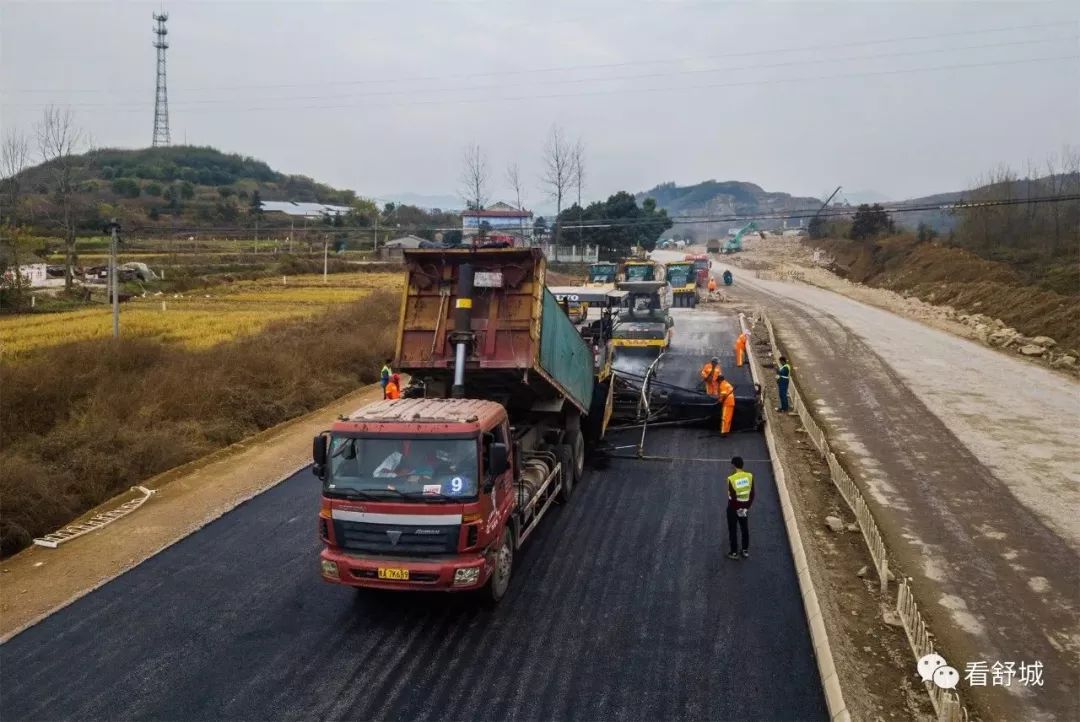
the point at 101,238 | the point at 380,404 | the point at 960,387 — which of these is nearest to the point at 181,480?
the point at 380,404

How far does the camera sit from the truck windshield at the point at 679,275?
139ft

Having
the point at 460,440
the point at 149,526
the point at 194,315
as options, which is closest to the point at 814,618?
the point at 460,440

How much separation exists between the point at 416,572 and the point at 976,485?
11.0m

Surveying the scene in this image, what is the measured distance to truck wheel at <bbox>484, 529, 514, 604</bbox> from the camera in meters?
8.63

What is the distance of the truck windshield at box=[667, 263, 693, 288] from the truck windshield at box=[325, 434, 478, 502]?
35231 millimetres

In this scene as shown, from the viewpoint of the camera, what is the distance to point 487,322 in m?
11.2

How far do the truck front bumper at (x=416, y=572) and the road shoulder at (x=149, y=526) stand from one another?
384cm

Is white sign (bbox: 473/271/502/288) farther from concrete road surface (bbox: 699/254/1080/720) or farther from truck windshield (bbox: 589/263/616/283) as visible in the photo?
truck windshield (bbox: 589/263/616/283)

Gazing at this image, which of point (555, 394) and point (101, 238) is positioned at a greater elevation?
point (101, 238)

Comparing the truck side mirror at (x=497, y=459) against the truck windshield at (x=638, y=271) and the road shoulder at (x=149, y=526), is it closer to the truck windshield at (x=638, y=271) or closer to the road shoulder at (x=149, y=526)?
the road shoulder at (x=149, y=526)

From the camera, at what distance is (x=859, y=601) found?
9125 mm

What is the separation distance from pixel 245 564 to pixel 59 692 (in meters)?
3.01

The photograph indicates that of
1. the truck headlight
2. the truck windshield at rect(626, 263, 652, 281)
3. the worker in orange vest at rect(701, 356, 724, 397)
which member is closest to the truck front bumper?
the truck headlight

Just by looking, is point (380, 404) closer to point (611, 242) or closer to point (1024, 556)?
point (1024, 556)
